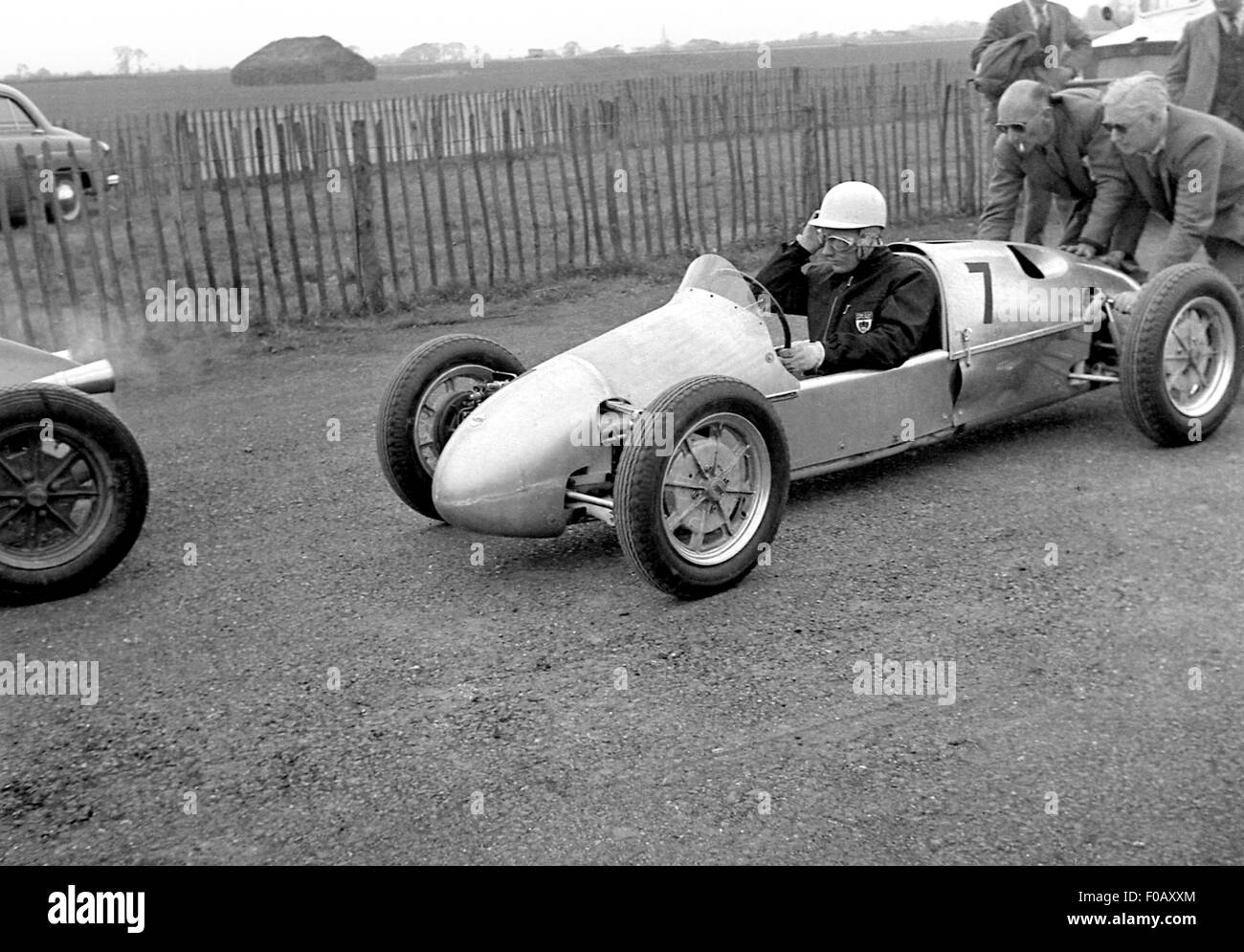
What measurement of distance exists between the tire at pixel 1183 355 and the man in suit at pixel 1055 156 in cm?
67

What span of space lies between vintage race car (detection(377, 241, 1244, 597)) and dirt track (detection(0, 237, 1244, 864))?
0.83 ft

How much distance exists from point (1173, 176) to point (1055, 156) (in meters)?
0.65

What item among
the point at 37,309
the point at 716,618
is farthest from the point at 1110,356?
the point at 37,309

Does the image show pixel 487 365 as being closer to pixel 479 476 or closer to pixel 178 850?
pixel 479 476

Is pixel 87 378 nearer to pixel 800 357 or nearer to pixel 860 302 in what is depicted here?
pixel 800 357

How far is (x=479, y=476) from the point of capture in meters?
4.91

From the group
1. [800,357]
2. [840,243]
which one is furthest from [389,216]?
[800,357]

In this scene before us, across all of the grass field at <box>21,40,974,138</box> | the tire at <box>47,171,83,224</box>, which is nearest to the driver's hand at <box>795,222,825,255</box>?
the tire at <box>47,171,83,224</box>

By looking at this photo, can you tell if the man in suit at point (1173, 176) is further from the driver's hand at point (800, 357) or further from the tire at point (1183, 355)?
the driver's hand at point (800, 357)

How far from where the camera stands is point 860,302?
19.1 ft

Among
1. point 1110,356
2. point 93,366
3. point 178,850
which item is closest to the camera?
point 178,850

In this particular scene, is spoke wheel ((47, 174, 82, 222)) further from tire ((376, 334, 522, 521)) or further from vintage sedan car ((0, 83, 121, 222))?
tire ((376, 334, 522, 521))

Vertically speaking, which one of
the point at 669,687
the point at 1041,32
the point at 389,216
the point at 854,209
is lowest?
the point at 669,687

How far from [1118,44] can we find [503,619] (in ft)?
35.9
